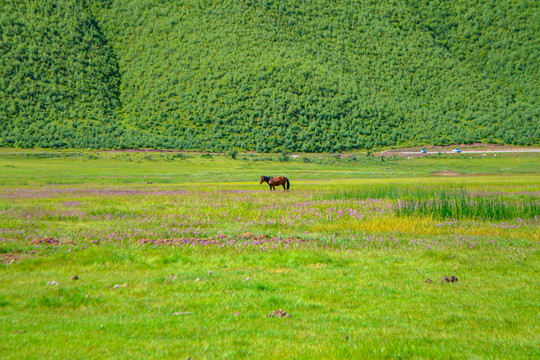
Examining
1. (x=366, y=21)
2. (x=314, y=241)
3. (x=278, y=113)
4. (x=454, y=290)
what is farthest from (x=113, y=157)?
(x=366, y=21)

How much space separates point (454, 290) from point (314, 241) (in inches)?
254

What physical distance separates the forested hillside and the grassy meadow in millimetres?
110255

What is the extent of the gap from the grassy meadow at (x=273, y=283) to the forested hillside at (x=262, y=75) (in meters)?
110

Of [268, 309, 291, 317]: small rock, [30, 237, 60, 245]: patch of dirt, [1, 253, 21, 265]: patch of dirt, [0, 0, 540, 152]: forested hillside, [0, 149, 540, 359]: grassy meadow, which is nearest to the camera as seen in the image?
[0, 149, 540, 359]: grassy meadow

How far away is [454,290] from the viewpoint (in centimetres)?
1036

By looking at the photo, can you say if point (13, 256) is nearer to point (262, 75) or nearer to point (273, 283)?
point (273, 283)

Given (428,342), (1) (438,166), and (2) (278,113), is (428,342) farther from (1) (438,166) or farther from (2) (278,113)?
(2) (278,113)

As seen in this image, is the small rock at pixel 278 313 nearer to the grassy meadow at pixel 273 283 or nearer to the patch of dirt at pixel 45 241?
the grassy meadow at pixel 273 283

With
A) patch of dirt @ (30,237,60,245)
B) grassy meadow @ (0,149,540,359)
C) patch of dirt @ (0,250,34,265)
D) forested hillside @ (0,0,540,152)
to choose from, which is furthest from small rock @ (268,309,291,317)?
forested hillside @ (0,0,540,152)

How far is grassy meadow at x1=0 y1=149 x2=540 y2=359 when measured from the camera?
7.21 metres

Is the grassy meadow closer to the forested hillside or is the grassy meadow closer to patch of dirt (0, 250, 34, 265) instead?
patch of dirt (0, 250, 34, 265)

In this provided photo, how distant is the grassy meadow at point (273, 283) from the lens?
7207 mm

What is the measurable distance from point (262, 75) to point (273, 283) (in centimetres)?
15039

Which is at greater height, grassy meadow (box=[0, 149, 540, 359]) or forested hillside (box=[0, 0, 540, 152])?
forested hillside (box=[0, 0, 540, 152])
